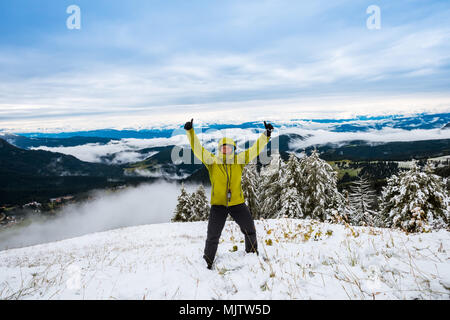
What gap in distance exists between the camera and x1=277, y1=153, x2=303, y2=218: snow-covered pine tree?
904 inches

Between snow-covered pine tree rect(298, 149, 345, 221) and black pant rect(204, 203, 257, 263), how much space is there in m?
19.6

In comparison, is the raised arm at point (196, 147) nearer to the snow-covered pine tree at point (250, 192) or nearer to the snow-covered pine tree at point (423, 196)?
the snow-covered pine tree at point (423, 196)

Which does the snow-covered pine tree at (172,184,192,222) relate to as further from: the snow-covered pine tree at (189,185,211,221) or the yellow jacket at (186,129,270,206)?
Answer: the yellow jacket at (186,129,270,206)

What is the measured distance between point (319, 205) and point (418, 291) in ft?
70.0

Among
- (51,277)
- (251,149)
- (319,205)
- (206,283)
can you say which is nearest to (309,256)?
(206,283)

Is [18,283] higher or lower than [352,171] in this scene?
higher

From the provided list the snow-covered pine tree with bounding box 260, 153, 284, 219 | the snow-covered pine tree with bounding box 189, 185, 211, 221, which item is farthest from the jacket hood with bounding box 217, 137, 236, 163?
the snow-covered pine tree with bounding box 189, 185, 211, 221

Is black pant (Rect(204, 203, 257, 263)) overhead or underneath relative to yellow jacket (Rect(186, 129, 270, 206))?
underneath

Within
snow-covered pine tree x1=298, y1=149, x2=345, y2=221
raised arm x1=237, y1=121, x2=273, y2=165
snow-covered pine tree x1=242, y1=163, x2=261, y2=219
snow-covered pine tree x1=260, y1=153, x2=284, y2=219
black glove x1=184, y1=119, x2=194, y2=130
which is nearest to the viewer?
black glove x1=184, y1=119, x2=194, y2=130

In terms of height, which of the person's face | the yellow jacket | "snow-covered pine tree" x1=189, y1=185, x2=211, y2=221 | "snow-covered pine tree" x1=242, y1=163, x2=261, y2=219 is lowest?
"snow-covered pine tree" x1=189, y1=185, x2=211, y2=221

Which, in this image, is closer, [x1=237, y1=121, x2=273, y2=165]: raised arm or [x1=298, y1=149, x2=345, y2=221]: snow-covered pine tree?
[x1=237, y1=121, x2=273, y2=165]: raised arm

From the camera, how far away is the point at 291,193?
23.4m

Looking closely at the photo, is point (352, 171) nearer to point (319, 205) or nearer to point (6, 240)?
point (319, 205)
